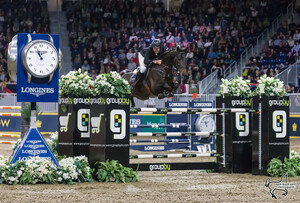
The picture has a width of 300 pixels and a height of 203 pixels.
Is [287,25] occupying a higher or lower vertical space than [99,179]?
higher

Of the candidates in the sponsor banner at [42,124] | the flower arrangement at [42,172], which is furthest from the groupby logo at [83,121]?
the sponsor banner at [42,124]

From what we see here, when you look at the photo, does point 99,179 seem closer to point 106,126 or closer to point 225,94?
point 106,126

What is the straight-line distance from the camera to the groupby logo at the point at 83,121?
373 inches

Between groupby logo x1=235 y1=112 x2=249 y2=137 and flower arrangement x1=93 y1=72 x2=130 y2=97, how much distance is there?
2.44 metres

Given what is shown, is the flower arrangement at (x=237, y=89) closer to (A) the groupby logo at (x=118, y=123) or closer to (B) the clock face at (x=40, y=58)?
(A) the groupby logo at (x=118, y=123)

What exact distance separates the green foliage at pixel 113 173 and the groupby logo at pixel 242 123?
8.35 ft

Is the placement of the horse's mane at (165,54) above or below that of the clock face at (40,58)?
above

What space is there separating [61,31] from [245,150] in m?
20.6

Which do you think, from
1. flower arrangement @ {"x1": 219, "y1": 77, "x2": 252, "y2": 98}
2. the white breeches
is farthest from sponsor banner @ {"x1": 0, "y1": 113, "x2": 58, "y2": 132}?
flower arrangement @ {"x1": 219, "y1": 77, "x2": 252, "y2": 98}

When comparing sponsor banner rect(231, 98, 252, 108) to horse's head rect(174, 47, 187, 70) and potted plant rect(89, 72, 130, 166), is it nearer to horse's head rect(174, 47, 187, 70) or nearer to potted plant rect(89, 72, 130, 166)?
potted plant rect(89, 72, 130, 166)

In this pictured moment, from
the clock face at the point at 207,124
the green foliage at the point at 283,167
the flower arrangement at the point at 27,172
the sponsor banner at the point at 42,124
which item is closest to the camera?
the flower arrangement at the point at 27,172

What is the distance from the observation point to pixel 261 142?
10.1m

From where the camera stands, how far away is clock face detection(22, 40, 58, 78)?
8641mm

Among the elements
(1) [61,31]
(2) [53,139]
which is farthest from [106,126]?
(1) [61,31]
